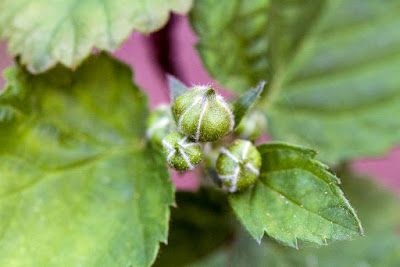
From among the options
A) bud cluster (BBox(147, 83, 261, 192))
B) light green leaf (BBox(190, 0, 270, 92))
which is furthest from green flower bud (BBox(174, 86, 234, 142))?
light green leaf (BBox(190, 0, 270, 92))

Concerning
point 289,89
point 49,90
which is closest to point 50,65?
point 49,90

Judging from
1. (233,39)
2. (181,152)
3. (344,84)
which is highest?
(181,152)

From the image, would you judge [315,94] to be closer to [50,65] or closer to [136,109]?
[136,109]

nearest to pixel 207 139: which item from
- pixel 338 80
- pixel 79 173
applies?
pixel 79 173

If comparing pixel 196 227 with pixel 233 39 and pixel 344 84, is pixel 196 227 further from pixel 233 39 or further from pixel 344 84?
pixel 344 84

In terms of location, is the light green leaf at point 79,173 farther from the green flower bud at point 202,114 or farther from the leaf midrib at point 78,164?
the green flower bud at point 202,114

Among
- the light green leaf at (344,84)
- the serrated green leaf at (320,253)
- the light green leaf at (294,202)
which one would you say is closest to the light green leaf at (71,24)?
the light green leaf at (294,202)
